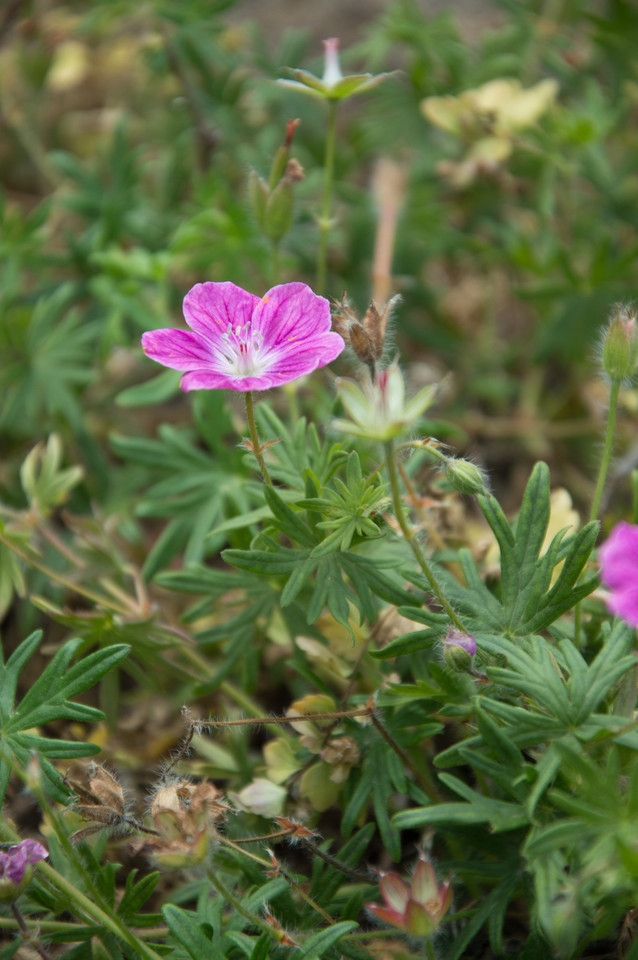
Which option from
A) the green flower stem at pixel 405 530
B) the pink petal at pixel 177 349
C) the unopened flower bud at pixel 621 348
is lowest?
the green flower stem at pixel 405 530

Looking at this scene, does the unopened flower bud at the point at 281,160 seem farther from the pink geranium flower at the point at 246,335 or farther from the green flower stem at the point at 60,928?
the green flower stem at the point at 60,928

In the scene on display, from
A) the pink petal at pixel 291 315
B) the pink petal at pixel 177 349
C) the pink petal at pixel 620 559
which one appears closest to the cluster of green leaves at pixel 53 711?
the pink petal at pixel 177 349

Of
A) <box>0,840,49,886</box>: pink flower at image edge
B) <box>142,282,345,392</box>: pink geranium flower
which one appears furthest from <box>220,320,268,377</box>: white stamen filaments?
<box>0,840,49,886</box>: pink flower at image edge

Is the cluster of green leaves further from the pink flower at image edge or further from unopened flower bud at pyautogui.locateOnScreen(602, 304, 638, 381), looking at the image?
unopened flower bud at pyautogui.locateOnScreen(602, 304, 638, 381)

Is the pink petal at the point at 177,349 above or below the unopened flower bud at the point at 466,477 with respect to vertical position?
above

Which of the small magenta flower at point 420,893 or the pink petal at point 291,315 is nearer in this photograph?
the small magenta flower at point 420,893
